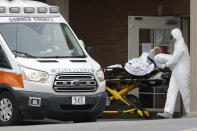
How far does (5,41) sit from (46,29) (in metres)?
0.99

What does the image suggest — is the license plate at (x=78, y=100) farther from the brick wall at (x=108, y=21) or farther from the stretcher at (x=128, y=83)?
the brick wall at (x=108, y=21)

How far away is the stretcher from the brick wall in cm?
267

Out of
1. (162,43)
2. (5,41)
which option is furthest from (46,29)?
(162,43)

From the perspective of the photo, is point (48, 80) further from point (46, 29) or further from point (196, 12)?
point (196, 12)

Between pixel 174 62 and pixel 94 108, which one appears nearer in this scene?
pixel 94 108

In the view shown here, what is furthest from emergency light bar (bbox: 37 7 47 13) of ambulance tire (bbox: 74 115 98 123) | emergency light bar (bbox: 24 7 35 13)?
ambulance tire (bbox: 74 115 98 123)

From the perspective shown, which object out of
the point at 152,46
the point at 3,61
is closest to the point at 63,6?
the point at 152,46

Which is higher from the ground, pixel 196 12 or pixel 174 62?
pixel 196 12

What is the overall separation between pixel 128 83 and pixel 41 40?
12.9 feet

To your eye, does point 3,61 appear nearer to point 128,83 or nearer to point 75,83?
point 75,83

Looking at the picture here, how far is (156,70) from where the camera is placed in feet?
59.1

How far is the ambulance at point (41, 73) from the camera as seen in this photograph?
14016 millimetres

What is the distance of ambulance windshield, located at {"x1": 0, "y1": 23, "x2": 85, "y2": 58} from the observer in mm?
14719

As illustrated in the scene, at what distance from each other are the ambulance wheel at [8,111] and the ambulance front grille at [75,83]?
2.61 ft
